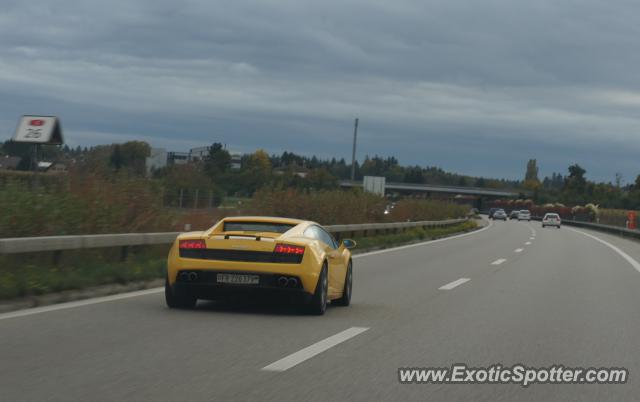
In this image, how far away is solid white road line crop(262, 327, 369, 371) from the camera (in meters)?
7.56

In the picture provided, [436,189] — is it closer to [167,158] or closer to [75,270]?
[167,158]

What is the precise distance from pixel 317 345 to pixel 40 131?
8621 mm

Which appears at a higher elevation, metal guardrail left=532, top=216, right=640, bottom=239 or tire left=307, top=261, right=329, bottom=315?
tire left=307, top=261, right=329, bottom=315

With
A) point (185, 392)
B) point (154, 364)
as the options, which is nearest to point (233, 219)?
point (154, 364)

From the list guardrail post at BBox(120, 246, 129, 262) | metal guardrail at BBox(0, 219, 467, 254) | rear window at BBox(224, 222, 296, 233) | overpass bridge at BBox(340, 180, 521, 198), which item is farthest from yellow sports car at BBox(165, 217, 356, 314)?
overpass bridge at BBox(340, 180, 521, 198)

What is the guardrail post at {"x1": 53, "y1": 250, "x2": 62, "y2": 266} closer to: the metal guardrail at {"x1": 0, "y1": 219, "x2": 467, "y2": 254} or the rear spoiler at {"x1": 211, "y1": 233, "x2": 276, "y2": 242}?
the metal guardrail at {"x1": 0, "y1": 219, "x2": 467, "y2": 254}

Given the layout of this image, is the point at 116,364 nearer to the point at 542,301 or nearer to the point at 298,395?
the point at 298,395

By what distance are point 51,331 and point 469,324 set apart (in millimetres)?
4462

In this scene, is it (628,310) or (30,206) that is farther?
(30,206)

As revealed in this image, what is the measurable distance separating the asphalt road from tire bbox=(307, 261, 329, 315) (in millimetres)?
131

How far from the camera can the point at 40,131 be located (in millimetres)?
15688

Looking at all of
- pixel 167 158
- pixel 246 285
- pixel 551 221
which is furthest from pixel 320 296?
pixel 551 221

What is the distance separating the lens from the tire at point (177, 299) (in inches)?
432

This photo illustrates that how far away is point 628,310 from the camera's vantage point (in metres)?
12.8
